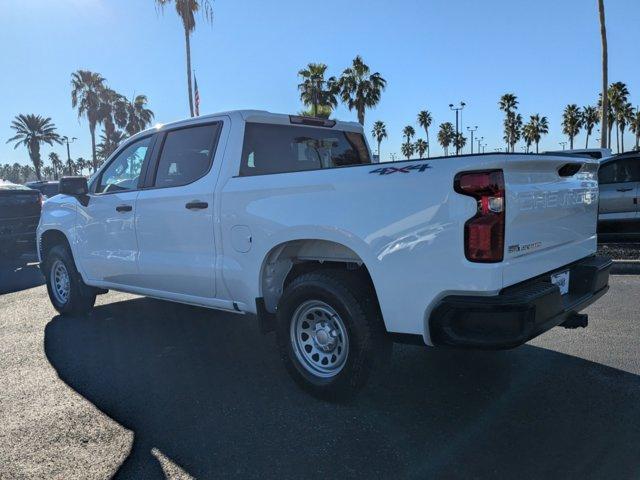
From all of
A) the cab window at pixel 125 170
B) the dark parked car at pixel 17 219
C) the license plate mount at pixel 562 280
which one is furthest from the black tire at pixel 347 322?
the dark parked car at pixel 17 219

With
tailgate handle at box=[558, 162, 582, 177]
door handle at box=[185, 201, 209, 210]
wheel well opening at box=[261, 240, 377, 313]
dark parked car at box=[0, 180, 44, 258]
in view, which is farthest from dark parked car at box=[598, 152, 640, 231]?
dark parked car at box=[0, 180, 44, 258]

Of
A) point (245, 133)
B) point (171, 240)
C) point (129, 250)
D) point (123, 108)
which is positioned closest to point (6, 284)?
point (129, 250)

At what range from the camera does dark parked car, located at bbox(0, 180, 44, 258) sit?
1055 cm

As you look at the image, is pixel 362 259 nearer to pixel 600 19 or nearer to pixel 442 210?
pixel 442 210

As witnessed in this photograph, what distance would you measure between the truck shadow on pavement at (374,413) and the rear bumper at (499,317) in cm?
61

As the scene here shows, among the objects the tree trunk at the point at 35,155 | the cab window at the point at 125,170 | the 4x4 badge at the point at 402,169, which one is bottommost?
the 4x4 badge at the point at 402,169

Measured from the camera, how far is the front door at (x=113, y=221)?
199 inches

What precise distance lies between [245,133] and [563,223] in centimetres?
244

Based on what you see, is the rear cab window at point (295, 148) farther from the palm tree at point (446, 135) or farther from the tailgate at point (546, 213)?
the palm tree at point (446, 135)

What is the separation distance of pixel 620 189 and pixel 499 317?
768 cm

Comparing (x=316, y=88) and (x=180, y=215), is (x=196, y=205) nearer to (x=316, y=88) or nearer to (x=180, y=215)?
(x=180, y=215)

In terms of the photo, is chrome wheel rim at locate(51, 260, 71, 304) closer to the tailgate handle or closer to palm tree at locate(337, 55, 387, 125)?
the tailgate handle

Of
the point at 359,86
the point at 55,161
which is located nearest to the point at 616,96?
the point at 359,86

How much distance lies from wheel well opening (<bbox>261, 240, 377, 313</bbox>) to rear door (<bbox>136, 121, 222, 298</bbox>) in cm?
54
